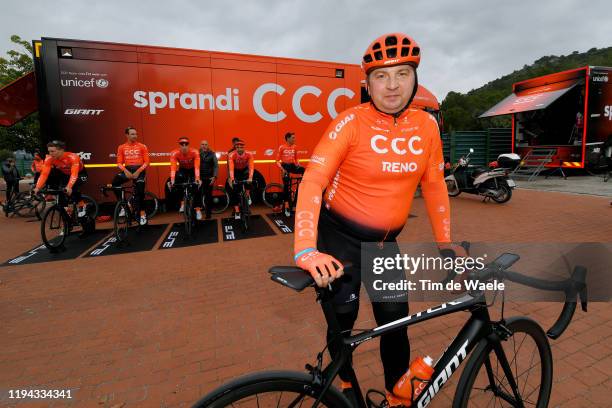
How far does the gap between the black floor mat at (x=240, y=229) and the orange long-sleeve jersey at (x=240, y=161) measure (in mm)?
1144

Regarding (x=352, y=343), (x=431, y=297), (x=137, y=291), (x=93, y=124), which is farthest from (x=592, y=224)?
(x=93, y=124)

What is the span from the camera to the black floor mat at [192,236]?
6594 mm

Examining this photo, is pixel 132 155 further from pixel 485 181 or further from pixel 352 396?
pixel 485 181

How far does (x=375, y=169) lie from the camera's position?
5.90 feet

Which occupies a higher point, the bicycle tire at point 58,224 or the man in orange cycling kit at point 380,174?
the man in orange cycling kit at point 380,174

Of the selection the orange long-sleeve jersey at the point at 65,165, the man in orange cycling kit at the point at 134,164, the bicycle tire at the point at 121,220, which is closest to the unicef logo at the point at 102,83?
the man in orange cycling kit at the point at 134,164

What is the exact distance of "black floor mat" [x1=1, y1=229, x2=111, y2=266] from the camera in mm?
5754

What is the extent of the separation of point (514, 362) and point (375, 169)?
1.33 meters

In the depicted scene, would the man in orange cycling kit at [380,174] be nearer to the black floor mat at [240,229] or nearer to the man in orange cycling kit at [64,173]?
the black floor mat at [240,229]

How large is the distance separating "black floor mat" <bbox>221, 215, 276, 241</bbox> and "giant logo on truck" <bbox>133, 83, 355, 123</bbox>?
3119mm

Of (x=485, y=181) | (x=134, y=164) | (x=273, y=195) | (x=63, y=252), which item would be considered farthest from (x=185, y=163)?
(x=485, y=181)

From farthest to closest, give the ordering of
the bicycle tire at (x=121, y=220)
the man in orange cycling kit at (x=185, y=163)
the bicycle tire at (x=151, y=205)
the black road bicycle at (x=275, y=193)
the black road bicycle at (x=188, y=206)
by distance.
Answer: the black road bicycle at (x=275, y=193) → the bicycle tire at (x=151, y=205) → the man in orange cycling kit at (x=185, y=163) → the black road bicycle at (x=188, y=206) → the bicycle tire at (x=121, y=220)

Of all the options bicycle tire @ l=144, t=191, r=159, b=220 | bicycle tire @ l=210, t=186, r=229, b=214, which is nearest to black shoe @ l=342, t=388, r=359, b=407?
bicycle tire @ l=210, t=186, r=229, b=214

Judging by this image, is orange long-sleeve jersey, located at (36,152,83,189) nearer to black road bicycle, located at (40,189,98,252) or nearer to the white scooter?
black road bicycle, located at (40,189,98,252)
